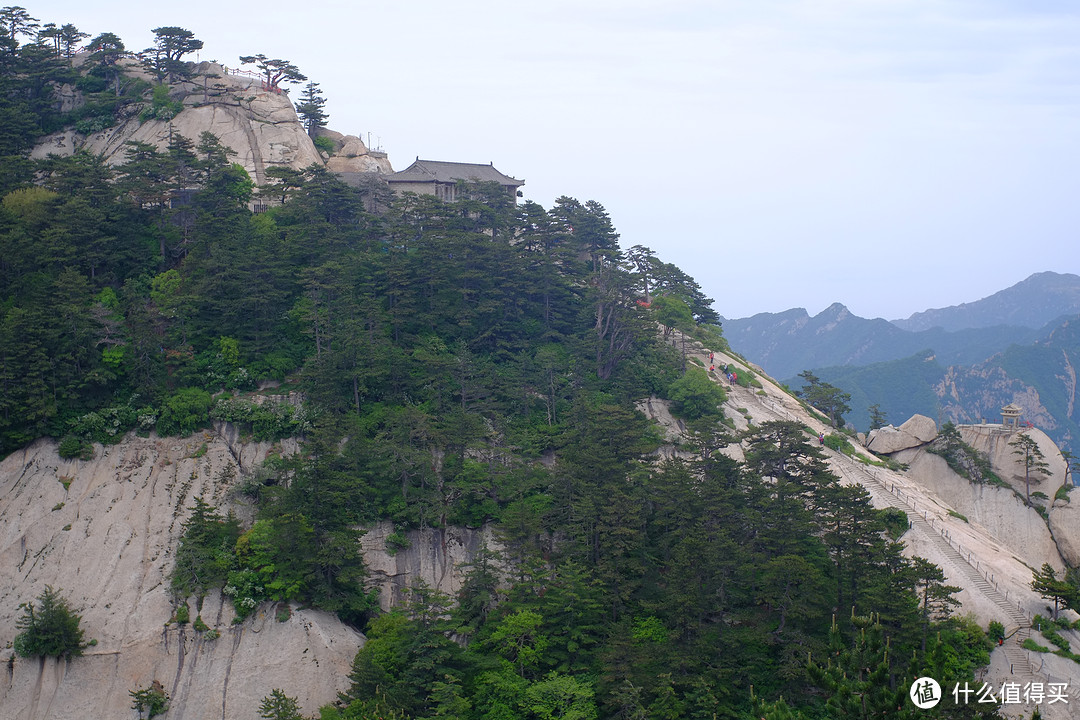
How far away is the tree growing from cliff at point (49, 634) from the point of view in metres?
24.7

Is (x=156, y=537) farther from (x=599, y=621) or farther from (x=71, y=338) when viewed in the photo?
(x=599, y=621)

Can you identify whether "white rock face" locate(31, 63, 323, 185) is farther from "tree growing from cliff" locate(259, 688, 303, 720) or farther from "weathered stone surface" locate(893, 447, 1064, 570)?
"weathered stone surface" locate(893, 447, 1064, 570)

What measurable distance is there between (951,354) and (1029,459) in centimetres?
10875

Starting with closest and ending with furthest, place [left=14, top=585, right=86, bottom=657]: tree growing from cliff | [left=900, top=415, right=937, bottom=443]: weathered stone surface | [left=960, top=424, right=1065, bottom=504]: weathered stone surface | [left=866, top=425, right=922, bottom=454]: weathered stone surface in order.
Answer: [left=14, top=585, right=86, bottom=657]: tree growing from cliff, [left=960, top=424, right=1065, bottom=504]: weathered stone surface, [left=900, top=415, right=937, bottom=443]: weathered stone surface, [left=866, top=425, right=922, bottom=454]: weathered stone surface

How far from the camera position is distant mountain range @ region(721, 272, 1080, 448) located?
103 meters

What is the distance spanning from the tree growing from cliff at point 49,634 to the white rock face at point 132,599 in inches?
16.8

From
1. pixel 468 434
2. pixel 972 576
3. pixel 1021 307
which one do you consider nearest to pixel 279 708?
pixel 468 434

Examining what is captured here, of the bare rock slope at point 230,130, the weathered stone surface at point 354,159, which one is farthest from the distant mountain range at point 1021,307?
the bare rock slope at point 230,130

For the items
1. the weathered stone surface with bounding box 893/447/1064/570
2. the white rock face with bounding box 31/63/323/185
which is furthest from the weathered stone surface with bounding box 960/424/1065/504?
the white rock face with bounding box 31/63/323/185

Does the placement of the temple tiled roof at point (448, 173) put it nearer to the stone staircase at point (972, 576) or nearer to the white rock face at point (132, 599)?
the white rock face at point (132, 599)

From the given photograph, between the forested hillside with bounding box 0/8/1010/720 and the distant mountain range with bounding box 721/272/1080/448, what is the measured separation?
51.0 metres

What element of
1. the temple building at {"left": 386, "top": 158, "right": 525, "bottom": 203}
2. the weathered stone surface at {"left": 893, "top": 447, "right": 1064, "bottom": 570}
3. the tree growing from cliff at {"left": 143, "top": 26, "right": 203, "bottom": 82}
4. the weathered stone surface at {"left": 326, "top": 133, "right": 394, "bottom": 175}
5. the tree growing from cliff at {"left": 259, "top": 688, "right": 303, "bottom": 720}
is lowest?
the tree growing from cliff at {"left": 259, "top": 688, "right": 303, "bottom": 720}

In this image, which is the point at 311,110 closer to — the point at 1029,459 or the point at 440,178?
the point at 440,178

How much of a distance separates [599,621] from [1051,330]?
410 ft
